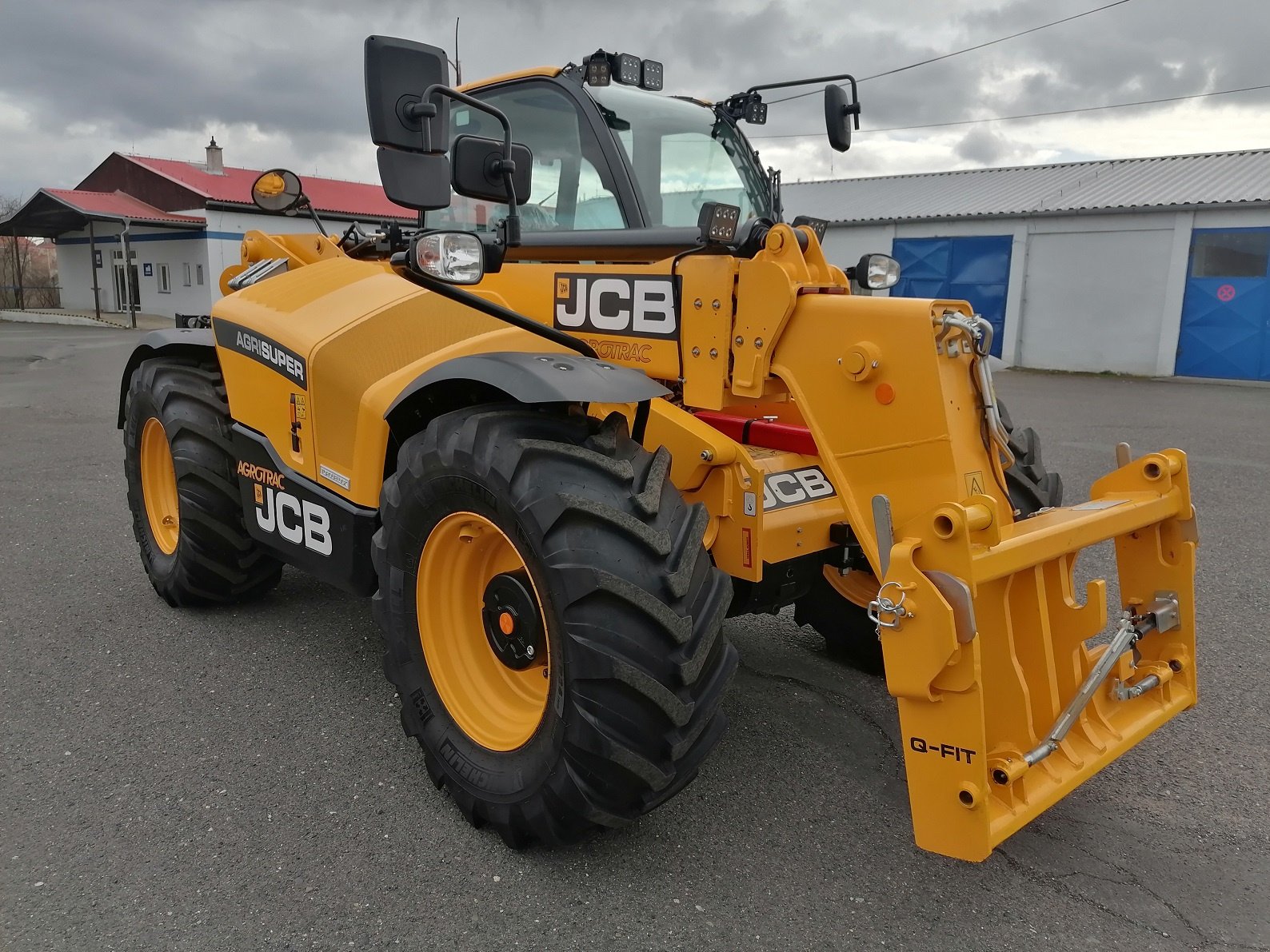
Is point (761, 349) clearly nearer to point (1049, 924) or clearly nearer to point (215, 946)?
point (1049, 924)

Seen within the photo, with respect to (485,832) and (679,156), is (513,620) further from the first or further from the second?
(679,156)

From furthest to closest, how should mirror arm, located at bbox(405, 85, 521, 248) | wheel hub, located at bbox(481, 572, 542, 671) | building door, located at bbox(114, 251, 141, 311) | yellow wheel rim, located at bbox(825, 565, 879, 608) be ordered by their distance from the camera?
building door, located at bbox(114, 251, 141, 311) → yellow wheel rim, located at bbox(825, 565, 879, 608) → wheel hub, located at bbox(481, 572, 542, 671) → mirror arm, located at bbox(405, 85, 521, 248)

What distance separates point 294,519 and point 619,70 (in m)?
2.06

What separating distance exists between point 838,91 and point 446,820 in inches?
120

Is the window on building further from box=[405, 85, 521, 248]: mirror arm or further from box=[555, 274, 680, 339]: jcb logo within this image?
box=[405, 85, 521, 248]: mirror arm

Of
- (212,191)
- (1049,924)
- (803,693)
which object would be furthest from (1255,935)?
(212,191)

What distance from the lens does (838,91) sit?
12.4 ft

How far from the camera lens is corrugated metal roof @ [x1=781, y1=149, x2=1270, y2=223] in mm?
18328

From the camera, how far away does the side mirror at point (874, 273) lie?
3.53 metres

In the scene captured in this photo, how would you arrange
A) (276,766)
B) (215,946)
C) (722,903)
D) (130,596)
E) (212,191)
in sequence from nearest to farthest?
(215,946) < (722,903) < (276,766) < (130,596) < (212,191)

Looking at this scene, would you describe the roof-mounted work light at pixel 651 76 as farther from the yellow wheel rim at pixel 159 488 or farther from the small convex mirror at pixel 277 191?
the yellow wheel rim at pixel 159 488

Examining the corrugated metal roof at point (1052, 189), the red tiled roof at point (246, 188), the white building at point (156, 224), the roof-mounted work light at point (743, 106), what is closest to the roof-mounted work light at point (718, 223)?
the roof-mounted work light at point (743, 106)

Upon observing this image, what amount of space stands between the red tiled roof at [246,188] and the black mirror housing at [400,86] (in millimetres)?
28192

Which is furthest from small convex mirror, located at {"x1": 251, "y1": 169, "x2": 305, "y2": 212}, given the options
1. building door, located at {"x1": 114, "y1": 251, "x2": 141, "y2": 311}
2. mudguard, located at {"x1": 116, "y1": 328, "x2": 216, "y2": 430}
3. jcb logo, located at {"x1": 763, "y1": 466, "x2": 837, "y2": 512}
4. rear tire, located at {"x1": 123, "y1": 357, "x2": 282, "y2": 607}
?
building door, located at {"x1": 114, "y1": 251, "x2": 141, "y2": 311}
